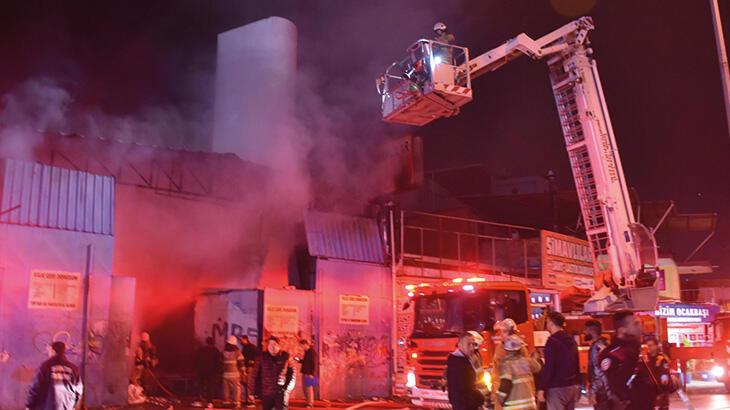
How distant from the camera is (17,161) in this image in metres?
12.4

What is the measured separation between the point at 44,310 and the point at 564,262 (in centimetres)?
1512

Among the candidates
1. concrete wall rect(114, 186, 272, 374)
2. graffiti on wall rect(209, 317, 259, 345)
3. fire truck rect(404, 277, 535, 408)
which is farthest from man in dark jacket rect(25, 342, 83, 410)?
concrete wall rect(114, 186, 272, 374)

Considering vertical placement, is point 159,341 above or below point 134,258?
below

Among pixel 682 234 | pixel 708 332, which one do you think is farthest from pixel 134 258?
pixel 682 234

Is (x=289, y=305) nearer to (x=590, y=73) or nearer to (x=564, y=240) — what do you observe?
(x=590, y=73)

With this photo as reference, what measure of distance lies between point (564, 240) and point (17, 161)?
15.8m

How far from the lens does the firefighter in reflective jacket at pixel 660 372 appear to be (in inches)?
265

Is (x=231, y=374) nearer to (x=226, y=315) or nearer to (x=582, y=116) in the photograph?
(x=226, y=315)

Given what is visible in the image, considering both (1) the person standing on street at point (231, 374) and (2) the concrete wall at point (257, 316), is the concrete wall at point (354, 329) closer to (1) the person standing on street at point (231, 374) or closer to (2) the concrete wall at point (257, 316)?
(2) the concrete wall at point (257, 316)

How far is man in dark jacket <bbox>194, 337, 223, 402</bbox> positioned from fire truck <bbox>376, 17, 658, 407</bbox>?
4.52 metres

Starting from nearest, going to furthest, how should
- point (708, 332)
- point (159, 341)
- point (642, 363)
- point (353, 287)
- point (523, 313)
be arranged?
point (642, 363) < point (523, 313) < point (159, 341) < point (353, 287) < point (708, 332)

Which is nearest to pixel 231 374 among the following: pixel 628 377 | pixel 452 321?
pixel 452 321

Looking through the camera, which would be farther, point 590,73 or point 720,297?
point 720,297

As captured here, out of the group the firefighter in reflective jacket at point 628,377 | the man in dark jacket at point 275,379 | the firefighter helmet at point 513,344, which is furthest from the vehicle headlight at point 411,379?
the firefighter in reflective jacket at point 628,377
